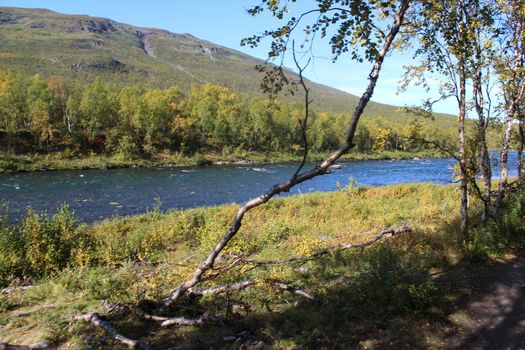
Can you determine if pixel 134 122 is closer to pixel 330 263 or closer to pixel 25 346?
pixel 330 263

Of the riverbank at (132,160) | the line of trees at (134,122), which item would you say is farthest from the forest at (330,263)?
the line of trees at (134,122)

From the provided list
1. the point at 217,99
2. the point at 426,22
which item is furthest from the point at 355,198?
the point at 217,99

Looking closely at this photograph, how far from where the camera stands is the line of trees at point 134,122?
229 ft

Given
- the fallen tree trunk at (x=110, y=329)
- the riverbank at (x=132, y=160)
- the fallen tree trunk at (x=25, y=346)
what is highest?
the fallen tree trunk at (x=110, y=329)

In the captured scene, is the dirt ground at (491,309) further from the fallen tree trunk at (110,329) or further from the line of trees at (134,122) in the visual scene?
the line of trees at (134,122)

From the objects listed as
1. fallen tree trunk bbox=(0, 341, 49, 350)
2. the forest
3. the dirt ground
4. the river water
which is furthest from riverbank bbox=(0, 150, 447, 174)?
fallen tree trunk bbox=(0, 341, 49, 350)

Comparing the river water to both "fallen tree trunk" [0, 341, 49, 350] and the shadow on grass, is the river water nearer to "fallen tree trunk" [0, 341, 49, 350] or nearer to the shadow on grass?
the shadow on grass

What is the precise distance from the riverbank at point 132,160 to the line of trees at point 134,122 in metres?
3.04

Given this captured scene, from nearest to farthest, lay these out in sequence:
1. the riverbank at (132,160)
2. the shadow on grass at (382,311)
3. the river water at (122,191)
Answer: the shadow on grass at (382,311)
the river water at (122,191)
the riverbank at (132,160)

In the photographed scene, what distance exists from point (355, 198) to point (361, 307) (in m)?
17.9

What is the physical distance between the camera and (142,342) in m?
5.79

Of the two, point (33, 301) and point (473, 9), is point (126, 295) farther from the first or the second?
point (473, 9)

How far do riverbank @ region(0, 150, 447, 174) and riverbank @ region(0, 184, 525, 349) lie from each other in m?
40.1

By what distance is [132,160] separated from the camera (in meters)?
71.3
